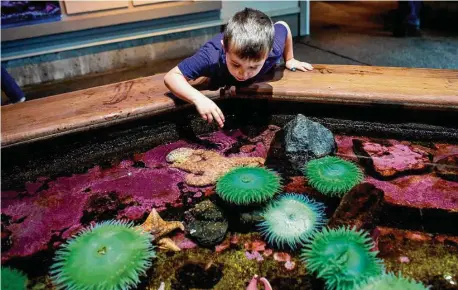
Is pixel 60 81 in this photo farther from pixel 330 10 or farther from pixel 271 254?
pixel 330 10

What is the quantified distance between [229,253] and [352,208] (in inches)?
28.7

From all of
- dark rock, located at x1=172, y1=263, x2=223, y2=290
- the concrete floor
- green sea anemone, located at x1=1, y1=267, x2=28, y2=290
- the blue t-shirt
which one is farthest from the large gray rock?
the concrete floor

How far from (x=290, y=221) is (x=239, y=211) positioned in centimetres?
31

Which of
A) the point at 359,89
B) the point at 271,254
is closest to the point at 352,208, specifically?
the point at 271,254

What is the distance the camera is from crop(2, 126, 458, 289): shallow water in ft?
6.54

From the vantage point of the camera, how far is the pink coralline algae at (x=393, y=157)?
8.75 ft

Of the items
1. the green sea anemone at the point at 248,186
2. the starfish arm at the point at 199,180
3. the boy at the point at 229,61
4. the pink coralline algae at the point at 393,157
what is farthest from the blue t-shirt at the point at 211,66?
the pink coralline algae at the point at 393,157

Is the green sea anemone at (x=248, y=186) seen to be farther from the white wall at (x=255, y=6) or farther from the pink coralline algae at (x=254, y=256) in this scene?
the white wall at (x=255, y=6)

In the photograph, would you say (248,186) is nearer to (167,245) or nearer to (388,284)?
(167,245)

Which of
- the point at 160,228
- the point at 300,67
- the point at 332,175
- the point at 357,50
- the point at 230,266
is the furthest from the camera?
the point at 357,50

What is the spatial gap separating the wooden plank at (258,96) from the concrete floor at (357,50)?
2.43 meters

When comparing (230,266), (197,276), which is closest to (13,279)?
(197,276)

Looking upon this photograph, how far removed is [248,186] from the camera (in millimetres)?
2246

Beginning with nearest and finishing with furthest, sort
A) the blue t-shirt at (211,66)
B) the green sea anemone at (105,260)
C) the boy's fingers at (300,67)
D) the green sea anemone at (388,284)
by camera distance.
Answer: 1. the green sea anemone at (388,284)
2. the green sea anemone at (105,260)
3. the blue t-shirt at (211,66)
4. the boy's fingers at (300,67)
